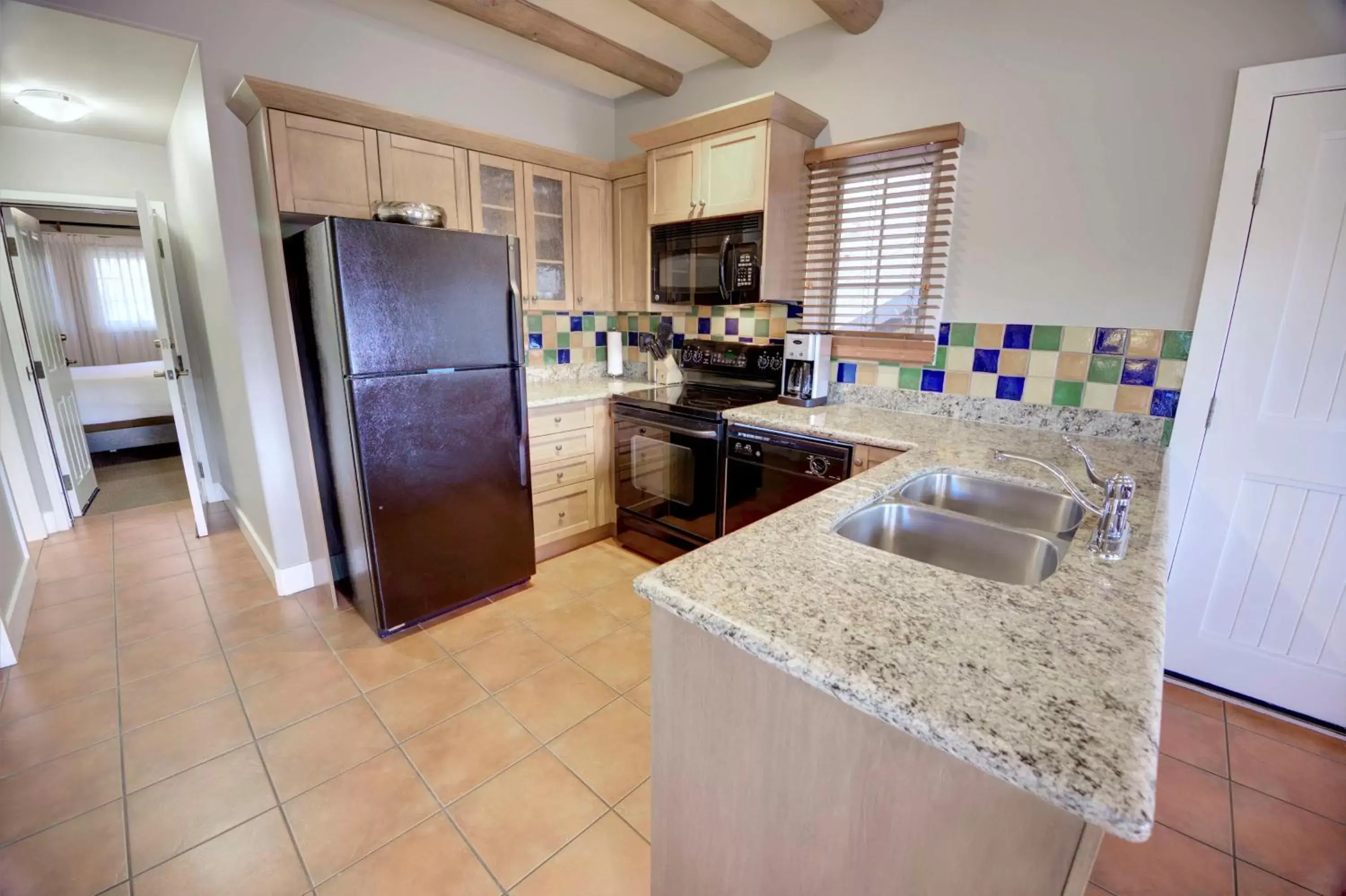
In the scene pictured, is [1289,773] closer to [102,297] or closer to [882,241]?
[882,241]

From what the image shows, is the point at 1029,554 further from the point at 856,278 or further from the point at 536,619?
the point at 536,619

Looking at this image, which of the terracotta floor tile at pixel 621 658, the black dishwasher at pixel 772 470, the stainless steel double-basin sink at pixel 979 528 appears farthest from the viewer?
the black dishwasher at pixel 772 470

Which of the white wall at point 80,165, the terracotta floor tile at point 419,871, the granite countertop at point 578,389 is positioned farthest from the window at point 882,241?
the white wall at point 80,165

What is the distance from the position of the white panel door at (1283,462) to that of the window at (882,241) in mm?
944

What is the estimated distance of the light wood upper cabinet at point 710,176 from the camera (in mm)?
2457

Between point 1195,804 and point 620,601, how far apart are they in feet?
6.75

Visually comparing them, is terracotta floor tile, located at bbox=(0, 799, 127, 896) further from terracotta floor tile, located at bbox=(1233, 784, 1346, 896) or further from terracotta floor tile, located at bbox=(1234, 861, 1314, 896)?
terracotta floor tile, located at bbox=(1233, 784, 1346, 896)

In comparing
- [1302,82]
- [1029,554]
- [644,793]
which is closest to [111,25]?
[644,793]

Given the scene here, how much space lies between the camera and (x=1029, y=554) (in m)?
1.27

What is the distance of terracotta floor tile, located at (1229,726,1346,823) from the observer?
1600 millimetres

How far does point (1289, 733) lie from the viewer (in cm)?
186

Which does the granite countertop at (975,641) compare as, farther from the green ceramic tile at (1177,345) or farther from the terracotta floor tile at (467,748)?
the terracotta floor tile at (467,748)

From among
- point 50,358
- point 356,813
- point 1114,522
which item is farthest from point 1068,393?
point 50,358

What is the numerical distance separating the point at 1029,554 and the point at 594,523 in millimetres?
2340
